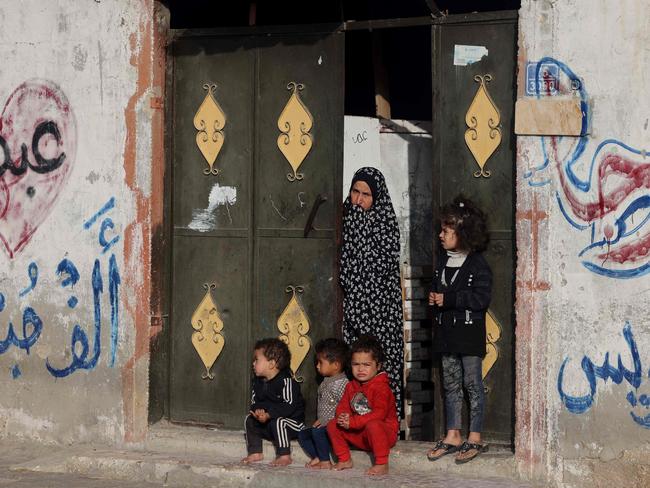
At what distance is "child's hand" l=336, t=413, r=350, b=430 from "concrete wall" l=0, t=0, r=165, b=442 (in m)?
1.45

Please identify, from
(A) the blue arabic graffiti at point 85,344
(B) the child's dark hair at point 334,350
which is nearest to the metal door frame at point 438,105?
(B) the child's dark hair at point 334,350

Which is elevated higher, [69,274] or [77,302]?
[69,274]

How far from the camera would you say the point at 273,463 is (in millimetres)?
7812

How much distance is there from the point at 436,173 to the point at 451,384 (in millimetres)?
1257

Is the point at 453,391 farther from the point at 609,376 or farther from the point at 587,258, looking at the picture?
the point at 587,258

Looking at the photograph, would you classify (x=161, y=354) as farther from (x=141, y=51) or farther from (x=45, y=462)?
(x=141, y=51)

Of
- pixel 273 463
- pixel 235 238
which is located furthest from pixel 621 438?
pixel 235 238

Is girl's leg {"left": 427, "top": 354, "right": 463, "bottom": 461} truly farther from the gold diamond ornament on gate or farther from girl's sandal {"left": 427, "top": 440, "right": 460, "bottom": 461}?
the gold diamond ornament on gate

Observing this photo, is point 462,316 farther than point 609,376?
Yes

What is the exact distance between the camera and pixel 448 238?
7.55m

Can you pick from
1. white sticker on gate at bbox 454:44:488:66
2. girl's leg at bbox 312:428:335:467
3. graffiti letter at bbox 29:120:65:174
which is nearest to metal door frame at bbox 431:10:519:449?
white sticker on gate at bbox 454:44:488:66

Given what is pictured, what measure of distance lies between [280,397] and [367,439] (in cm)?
66

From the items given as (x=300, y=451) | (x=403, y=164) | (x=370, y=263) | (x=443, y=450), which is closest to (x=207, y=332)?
(x=300, y=451)

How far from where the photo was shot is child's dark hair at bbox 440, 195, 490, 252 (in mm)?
7496
